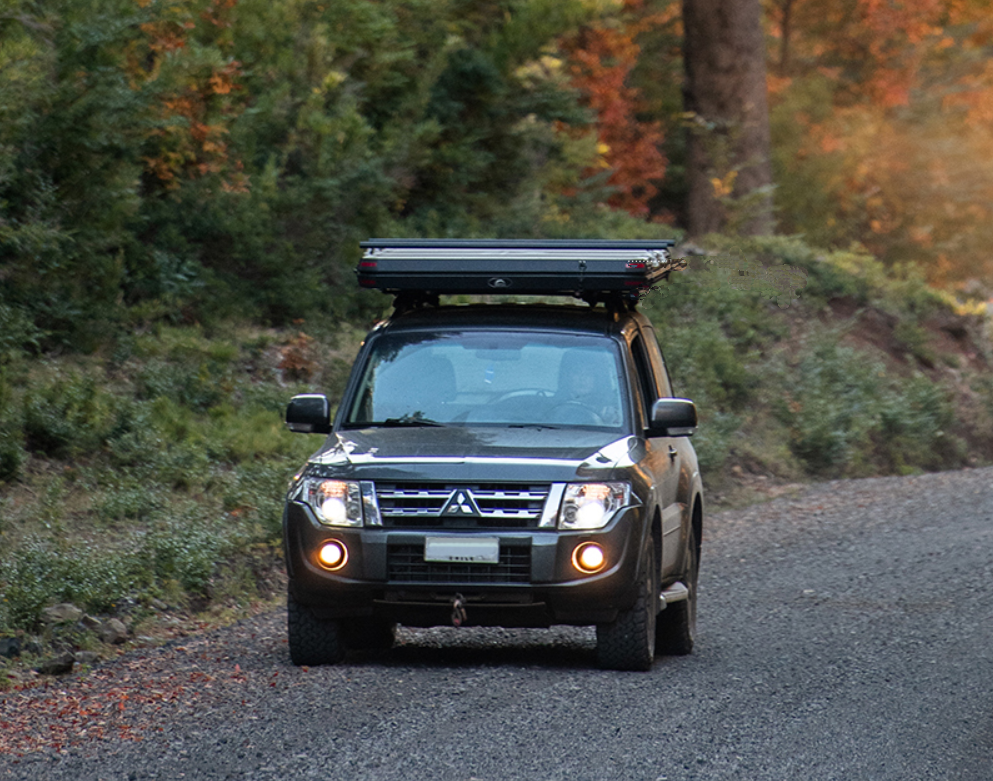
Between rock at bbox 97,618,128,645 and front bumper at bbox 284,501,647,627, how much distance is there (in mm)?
1956

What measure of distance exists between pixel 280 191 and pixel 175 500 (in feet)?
22.1

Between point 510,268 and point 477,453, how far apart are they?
125 centimetres

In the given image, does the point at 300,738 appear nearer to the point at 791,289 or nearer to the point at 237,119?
the point at 237,119

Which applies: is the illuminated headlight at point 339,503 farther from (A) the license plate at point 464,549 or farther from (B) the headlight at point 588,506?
(B) the headlight at point 588,506

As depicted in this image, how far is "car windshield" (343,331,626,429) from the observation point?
9242 millimetres

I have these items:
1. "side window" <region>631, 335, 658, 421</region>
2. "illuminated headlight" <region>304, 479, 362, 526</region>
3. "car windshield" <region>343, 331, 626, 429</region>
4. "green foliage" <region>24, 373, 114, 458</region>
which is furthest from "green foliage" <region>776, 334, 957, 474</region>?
"illuminated headlight" <region>304, 479, 362, 526</region>

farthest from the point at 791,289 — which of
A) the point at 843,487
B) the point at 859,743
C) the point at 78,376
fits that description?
the point at 859,743

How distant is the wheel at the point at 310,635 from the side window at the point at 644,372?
2.29 metres

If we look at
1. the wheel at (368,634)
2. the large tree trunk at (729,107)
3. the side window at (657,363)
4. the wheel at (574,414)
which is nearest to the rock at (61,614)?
the wheel at (368,634)

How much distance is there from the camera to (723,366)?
22.5m

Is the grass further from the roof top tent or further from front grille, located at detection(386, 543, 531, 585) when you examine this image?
the roof top tent

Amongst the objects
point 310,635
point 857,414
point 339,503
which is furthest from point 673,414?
point 857,414

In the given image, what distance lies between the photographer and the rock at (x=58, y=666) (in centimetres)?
890

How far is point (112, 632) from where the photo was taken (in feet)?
32.8
